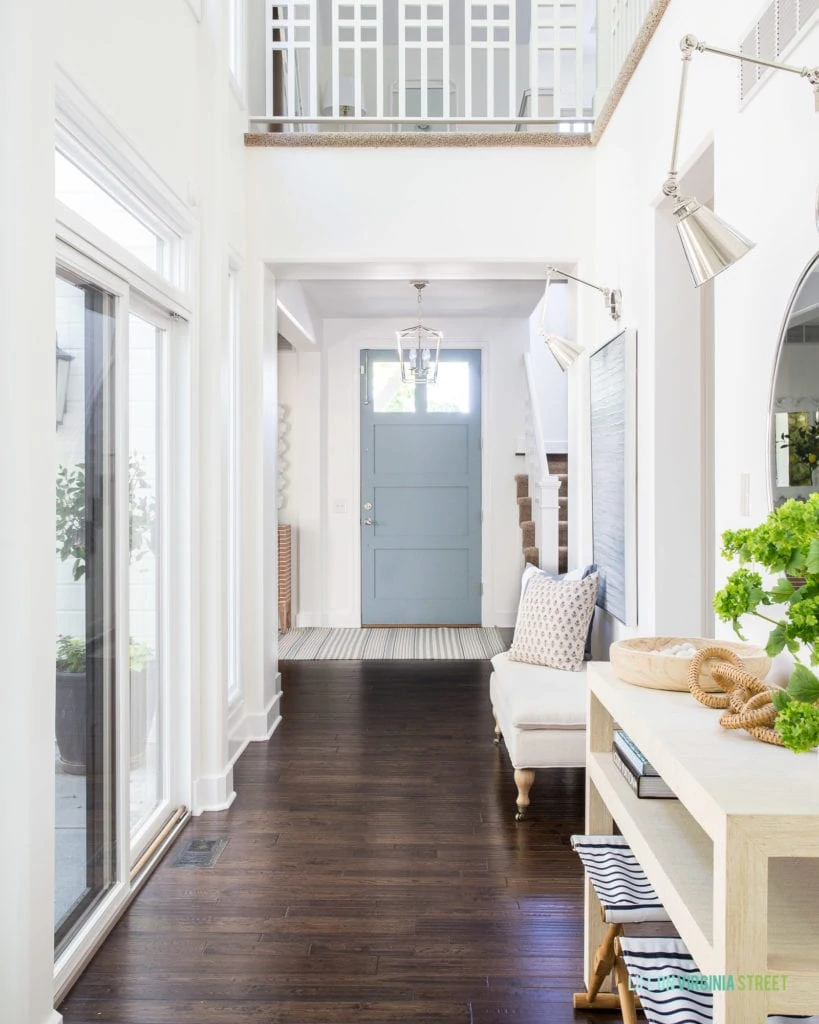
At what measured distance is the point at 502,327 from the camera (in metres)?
7.33

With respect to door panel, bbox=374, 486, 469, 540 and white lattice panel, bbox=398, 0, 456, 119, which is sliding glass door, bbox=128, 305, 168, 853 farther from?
door panel, bbox=374, 486, 469, 540

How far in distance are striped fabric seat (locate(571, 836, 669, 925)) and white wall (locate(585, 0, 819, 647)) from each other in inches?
35.6

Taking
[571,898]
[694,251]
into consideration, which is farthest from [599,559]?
[694,251]

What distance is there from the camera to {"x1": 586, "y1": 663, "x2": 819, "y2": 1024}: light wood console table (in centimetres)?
111

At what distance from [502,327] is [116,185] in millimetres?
5040

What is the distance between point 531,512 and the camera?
689cm

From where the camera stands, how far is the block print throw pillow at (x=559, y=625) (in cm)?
387

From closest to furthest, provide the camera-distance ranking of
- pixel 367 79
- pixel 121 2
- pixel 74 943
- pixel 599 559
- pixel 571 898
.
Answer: pixel 74 943, pixel 121 2, pixel 571 898, pixel 599 559, pixel 367 79

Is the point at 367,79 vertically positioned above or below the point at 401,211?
above

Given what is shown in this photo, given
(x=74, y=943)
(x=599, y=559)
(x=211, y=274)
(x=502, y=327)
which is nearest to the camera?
(x=74, y=943)

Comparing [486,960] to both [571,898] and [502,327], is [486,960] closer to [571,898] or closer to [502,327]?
[571,898]

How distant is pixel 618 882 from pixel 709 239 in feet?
4.38

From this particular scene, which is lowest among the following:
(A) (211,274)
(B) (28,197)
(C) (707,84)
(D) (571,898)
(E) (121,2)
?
(D) (571,898)

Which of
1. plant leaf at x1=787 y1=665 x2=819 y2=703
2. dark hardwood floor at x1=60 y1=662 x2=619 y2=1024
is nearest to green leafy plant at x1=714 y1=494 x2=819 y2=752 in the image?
plant leaf at x1=787 y1=665 x2=819 y2=703
